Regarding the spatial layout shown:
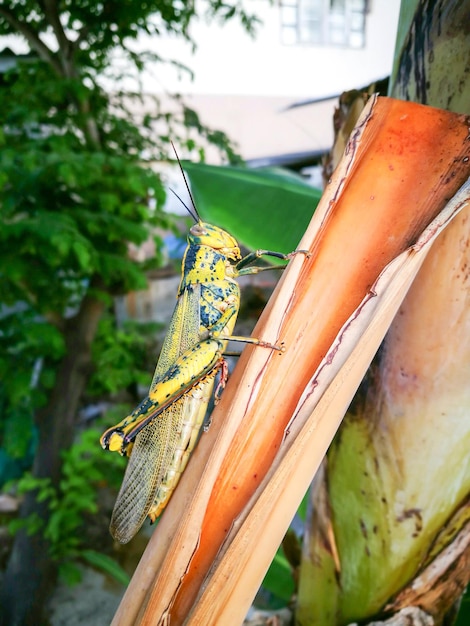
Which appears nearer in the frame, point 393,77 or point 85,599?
point 393,77

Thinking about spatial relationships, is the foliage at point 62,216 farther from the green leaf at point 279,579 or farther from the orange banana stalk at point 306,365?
the orange banana stalk at point 306,365

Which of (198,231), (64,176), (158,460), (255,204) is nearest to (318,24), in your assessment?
(64,176)

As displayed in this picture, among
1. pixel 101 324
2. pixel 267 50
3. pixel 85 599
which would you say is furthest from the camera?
pixel 267 50

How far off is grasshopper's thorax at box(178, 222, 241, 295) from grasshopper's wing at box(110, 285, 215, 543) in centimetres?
2

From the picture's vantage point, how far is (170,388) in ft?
1.82

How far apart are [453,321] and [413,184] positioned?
0.10 meters

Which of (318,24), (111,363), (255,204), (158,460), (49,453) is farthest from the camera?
(318,24)

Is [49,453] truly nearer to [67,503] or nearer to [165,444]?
[67,503]

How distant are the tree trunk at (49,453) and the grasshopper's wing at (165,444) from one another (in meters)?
1.36

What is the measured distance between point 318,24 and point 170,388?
8.76 feet

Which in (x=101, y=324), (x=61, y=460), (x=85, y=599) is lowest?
(x=85, y=599)

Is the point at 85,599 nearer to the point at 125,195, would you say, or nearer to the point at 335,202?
the point at 125,195

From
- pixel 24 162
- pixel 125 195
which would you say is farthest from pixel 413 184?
pixel 125 195

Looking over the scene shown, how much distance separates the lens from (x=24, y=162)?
1294mm
